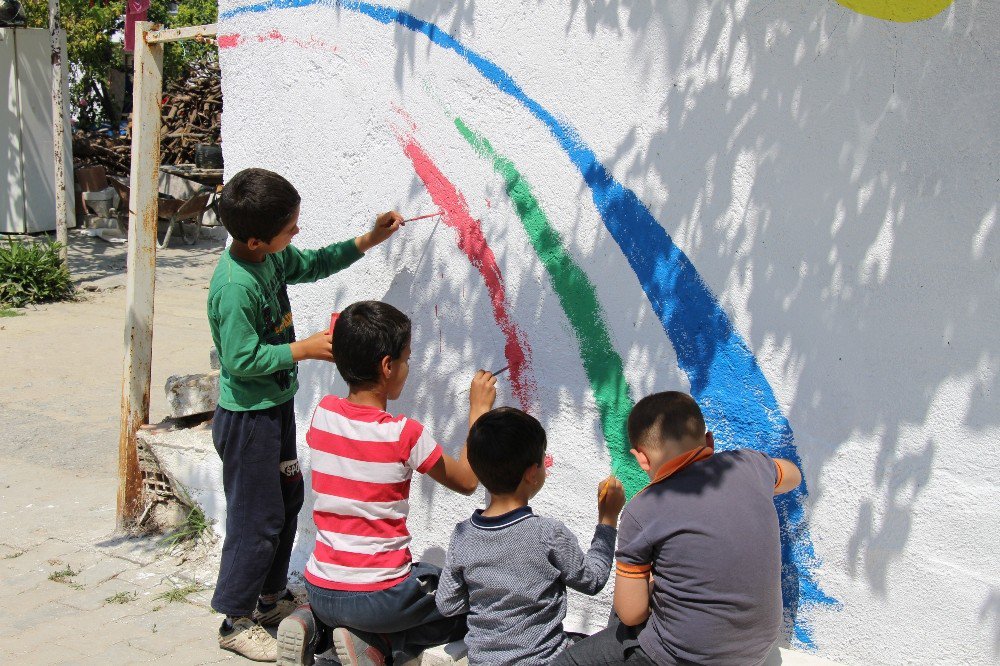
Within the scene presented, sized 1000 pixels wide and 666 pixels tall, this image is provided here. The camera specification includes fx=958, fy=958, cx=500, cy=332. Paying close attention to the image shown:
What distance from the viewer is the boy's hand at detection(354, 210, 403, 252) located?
3.35m

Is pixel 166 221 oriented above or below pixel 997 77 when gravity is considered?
below

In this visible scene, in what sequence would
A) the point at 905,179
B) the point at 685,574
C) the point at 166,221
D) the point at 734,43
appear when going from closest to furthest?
the point at 685,574, the point at 905,179, the point at 734,43, the point at 166,221

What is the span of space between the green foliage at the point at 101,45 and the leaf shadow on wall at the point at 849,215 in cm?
1411

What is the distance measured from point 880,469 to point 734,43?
1.24 metres

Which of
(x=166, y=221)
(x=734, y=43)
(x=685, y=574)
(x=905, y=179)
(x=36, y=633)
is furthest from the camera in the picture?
(x=166, y=221)

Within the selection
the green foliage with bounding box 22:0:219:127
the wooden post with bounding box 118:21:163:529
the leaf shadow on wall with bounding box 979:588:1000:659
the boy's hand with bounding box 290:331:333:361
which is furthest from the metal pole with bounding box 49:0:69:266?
the leaf shadow on wall with bounding box 979:588:1000:659

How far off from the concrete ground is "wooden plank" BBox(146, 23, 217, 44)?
7.12 ft

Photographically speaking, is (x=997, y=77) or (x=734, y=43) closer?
(x=997, y=77)

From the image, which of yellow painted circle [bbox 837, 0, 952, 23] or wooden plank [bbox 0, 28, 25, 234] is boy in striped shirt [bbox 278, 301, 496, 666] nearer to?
yellow painted circle [bbox 837, 0, 952, 23]

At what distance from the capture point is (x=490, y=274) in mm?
3232

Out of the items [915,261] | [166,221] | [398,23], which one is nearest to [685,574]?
[915,261]

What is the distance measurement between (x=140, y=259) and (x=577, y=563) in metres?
2.59

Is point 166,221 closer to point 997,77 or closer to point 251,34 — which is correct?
point 251,34

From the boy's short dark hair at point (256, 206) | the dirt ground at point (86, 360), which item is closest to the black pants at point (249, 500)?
the boy's short dark hair at point (256, 206)
